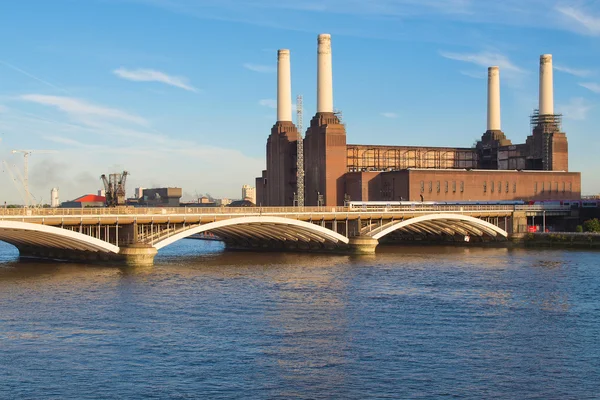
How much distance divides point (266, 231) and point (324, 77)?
36396 mm

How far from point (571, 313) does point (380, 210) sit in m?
47.9

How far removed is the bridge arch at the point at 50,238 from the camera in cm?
6291

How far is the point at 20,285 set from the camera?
57.7m

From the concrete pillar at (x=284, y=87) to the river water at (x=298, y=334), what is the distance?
198ft

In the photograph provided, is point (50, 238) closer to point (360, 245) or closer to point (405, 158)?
point (360, 245)

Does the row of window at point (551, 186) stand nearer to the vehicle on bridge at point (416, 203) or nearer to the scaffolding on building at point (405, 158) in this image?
the vehicle on bridge at point (416, 203)

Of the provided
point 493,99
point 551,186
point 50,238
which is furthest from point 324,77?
point 50,238

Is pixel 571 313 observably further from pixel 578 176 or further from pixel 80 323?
pixel 578 176

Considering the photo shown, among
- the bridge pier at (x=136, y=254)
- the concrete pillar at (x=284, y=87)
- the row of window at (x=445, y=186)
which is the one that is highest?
the concrete pillar at (x=284, y=87)

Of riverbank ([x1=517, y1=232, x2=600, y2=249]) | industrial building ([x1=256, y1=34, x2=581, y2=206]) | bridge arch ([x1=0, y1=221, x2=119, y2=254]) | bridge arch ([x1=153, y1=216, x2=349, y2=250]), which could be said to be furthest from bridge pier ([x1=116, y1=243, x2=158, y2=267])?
riverbank ([x1=517, y1=232, x2=600, y2=249])

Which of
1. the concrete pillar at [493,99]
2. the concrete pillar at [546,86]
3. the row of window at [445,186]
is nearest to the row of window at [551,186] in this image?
the concrete pillar at [546,86]

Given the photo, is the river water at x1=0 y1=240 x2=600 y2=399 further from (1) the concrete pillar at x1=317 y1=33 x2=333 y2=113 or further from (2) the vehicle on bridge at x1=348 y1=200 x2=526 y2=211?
(1) the concrete pillar at x1=317 y1=33 x2=333 y2=113

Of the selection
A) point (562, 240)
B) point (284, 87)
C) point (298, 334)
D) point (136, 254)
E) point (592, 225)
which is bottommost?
point (298, 334)

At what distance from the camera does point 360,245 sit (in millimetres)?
86688
